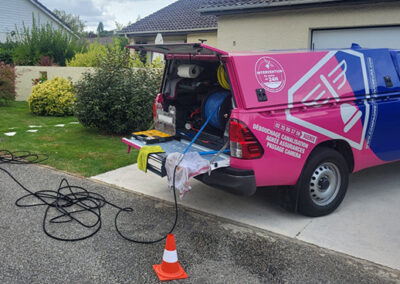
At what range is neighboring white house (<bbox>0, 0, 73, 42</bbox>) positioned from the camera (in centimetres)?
3011

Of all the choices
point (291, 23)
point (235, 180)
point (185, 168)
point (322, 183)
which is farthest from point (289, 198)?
point (291, 23)

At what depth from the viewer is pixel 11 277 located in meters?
3.66

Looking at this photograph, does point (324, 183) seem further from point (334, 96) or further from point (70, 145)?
point (70, 145)

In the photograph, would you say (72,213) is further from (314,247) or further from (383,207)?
(383,207)

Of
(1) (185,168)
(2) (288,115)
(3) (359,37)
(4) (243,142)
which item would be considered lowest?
(1) (185,168)

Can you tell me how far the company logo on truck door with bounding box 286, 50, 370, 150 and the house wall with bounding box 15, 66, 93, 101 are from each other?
12864 millimetres

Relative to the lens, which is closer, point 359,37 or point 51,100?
point 359,37

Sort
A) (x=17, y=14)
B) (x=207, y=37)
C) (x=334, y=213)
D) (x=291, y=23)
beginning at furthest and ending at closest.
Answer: (x=17, y=14) < (x=207, y=37) < (x=291, y=23) < (x=334, y=213)

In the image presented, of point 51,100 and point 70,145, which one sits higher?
point 51,100

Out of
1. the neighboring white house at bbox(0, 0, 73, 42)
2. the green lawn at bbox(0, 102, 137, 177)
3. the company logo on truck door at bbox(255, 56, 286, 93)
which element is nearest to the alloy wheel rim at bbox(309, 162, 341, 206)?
the company logo on truck door at bbox(255, 56, 286, 93)

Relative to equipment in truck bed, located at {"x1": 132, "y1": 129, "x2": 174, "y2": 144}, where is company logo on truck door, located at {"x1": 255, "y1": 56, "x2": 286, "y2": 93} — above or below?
above

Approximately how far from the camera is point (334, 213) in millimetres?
5246

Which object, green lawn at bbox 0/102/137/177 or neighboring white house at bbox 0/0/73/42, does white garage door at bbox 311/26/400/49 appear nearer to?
green lawn at bbox 0/102/137/177

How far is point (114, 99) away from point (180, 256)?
5741mm
